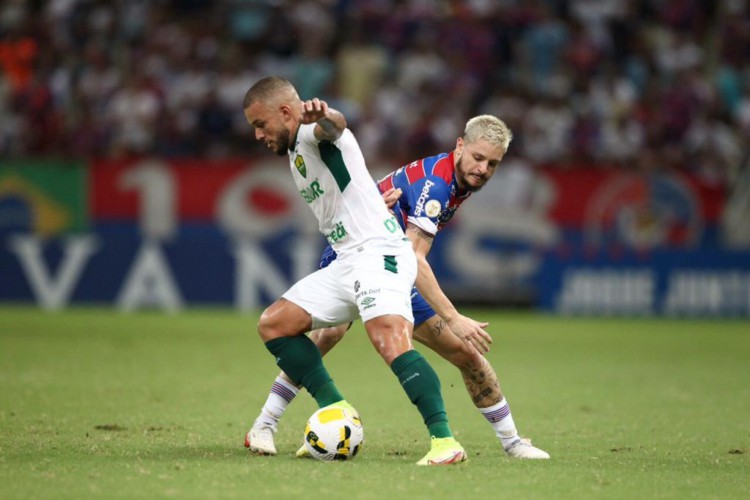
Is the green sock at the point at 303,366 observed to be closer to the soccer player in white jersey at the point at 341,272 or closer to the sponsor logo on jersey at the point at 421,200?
the soccer player in white jersey at the point at 341,272

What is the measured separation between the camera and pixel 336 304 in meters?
7.21

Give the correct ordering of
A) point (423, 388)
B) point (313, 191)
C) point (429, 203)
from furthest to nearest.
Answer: point (429, 203) → point (313, 191) → point (423, 388)

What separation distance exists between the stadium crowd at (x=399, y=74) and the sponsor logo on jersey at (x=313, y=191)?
12.8 m

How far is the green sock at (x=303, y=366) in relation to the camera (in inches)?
288

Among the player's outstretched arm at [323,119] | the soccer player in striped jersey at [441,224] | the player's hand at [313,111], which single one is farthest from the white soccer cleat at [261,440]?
the player's hand at [313,111]

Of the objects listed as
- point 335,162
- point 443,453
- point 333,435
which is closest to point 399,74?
point 335,162

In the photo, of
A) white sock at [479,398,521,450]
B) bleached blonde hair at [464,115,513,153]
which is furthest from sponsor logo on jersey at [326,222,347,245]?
white sock at [479,398,521,450]

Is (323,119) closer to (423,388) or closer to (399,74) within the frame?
(423,388)

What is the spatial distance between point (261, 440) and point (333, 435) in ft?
2.02

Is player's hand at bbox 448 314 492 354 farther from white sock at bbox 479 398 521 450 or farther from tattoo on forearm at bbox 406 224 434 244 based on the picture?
white sock at bbox 479 398 521 450

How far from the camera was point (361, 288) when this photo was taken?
6996mm

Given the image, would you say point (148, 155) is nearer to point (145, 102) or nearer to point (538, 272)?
point (145, 102)

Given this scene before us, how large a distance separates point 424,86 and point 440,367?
913 centimetres

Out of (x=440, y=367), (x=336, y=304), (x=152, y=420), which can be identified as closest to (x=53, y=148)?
(x=440, y=367)
